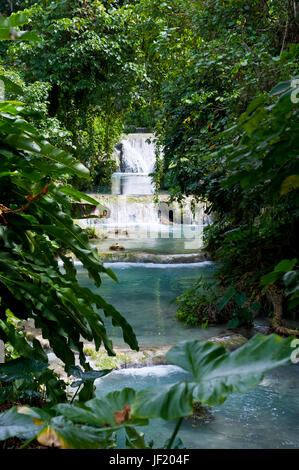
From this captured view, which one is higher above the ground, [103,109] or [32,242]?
[103,109]

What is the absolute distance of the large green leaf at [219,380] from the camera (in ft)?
1.61

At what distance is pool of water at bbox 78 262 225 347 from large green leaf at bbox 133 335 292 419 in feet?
14.5

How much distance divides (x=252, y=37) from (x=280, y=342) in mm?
4689

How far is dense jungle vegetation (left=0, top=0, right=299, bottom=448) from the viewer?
564mm

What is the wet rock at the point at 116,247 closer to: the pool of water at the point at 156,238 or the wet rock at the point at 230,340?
the pool of water at the point at 156,238

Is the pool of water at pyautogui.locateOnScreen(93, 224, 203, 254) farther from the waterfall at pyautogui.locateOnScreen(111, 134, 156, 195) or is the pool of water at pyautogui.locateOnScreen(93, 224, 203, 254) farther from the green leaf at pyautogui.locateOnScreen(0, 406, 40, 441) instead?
the green leaf at pyautogui.locateOnScreen(0, 406, 40, 441)

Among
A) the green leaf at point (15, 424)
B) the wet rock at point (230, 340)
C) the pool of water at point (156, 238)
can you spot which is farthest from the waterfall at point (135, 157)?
the green leaf at point (15, 424)

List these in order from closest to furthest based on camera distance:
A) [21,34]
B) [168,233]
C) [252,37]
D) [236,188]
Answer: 1. [21,34]
2. [236,188]
3. [252,37]
4. [168,233]

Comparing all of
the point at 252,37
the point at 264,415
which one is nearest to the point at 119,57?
the point at 252,37

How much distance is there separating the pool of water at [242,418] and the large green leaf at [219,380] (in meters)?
2.56

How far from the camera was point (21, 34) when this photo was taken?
1.05m

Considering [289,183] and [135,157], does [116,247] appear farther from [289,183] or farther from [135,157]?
[135,157]

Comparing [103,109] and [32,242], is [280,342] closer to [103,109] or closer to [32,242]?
[32,242]
